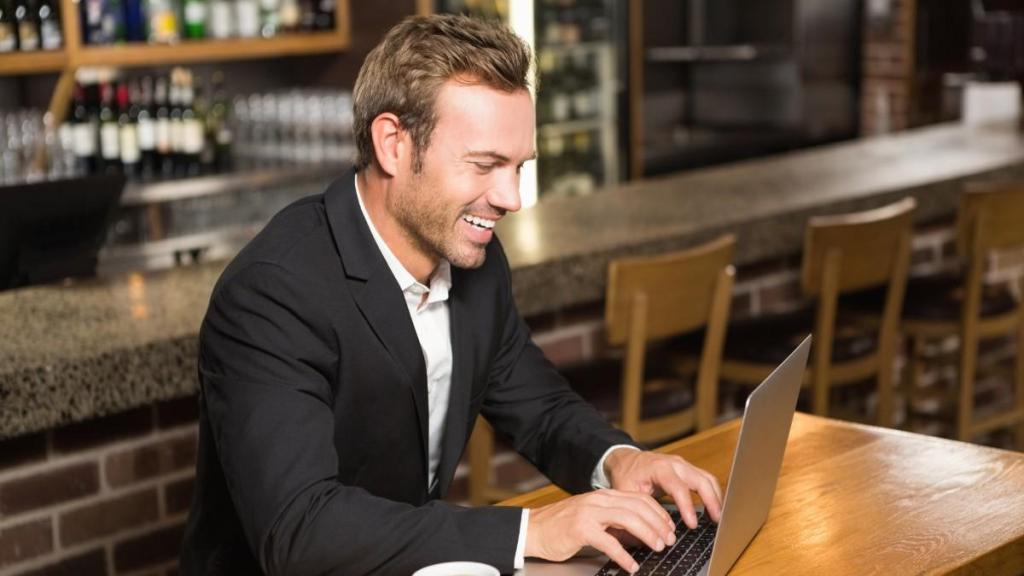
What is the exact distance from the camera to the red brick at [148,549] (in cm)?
251

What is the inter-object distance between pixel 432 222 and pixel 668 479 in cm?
44

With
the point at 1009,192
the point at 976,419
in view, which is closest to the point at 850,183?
the point at 1009,192

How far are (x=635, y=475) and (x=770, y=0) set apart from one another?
522cm

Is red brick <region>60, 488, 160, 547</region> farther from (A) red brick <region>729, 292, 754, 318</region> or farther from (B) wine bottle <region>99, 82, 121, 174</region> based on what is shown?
(B) wine bottle <region>99, 82, 121, 174</region>

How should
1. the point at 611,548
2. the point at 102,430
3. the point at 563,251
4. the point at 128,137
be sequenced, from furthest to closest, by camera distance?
the point at 128,137 < the point at 563,251 < the point at 102,430 < the point at 611,548

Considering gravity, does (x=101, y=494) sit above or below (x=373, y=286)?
below

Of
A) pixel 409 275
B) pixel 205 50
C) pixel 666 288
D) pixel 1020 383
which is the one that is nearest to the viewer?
pixel 409 275

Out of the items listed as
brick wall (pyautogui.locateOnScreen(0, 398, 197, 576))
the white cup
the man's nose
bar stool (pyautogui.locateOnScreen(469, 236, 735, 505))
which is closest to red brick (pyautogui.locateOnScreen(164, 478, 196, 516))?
brick wall (pyautogui.locateOnScreen(0, 398, 197, 576))

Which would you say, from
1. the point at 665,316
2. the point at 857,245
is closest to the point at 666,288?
the point at 665,316

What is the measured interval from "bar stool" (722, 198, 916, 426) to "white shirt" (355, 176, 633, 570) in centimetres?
147

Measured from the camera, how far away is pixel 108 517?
8.14 ft

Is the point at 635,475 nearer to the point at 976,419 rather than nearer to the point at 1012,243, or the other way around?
the point at 1012,243

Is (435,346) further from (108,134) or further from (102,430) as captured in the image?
(108,134)

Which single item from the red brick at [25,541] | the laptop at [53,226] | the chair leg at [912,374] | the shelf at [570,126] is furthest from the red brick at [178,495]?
the shelf at [570,126]
